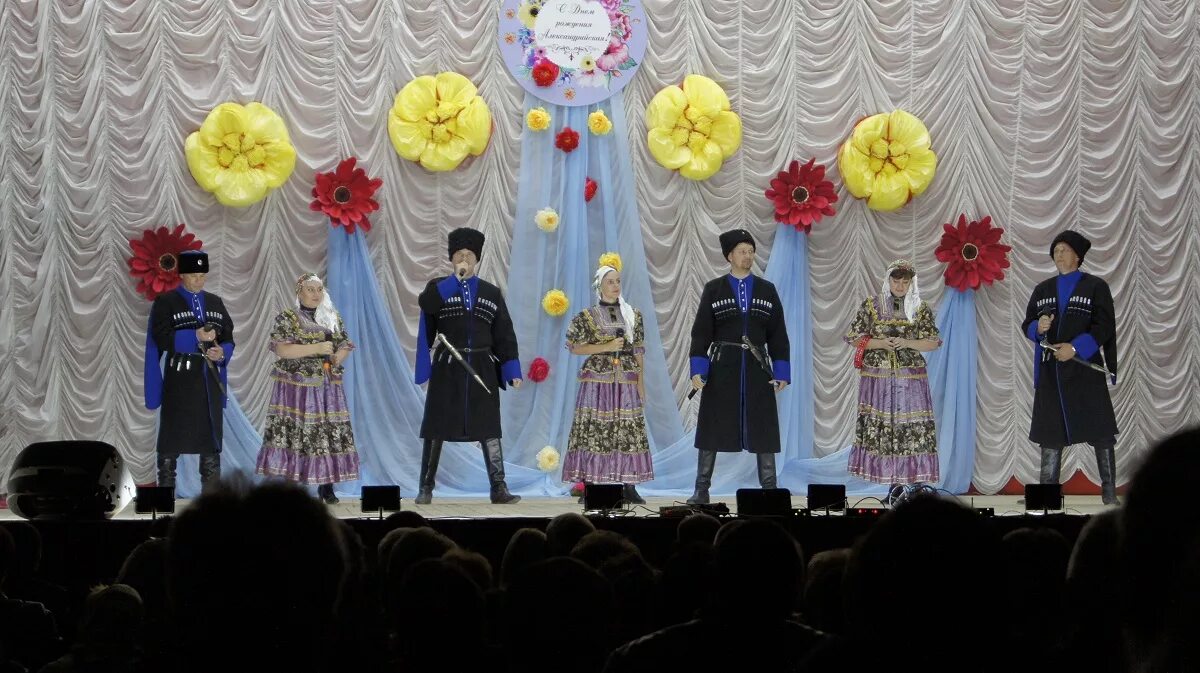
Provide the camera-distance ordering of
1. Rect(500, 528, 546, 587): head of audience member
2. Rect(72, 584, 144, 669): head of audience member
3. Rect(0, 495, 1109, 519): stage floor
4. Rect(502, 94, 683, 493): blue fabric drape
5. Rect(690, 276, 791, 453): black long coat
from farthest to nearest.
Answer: Rect(502, 94, 683, 493): blue fabric drape → Rect(690, 276, 791, 453): black long coat → Rect(0, 495, 1109, 519): stage floor → Rect(500, 528, 546, 587): head of audience member → Rect(72, 584, 144, 669): head of audience member

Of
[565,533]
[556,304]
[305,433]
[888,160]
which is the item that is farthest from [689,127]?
[565,533]

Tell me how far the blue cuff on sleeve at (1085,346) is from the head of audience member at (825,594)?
540 centimetres

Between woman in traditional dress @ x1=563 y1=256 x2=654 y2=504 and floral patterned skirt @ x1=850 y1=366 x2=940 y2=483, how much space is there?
135cm

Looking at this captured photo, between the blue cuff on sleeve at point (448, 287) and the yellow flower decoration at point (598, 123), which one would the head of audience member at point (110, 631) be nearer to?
the blue cuff on sleeve at point (448, 287)

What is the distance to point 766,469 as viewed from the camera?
776cm

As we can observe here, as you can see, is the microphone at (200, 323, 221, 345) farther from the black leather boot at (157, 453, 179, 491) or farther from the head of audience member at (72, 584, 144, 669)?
the head of audience member at (72, 584, 144, 669)

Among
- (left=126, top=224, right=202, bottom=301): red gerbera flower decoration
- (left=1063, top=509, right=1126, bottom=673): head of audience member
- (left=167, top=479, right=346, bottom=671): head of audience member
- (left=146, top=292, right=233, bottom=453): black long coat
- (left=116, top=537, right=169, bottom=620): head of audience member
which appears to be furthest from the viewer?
(left=126, top=224, right=202, bottom=301): red gerbera flower decoration

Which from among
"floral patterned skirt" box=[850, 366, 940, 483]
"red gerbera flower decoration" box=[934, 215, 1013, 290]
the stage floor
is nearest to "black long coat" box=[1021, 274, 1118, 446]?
the stage floor

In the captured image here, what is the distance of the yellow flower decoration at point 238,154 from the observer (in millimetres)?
8133

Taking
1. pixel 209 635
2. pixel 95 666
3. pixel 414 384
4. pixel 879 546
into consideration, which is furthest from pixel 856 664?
pixel 414 384

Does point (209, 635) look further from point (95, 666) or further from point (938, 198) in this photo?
point (938, 198)

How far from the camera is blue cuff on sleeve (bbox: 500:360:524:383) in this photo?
777 centimetres

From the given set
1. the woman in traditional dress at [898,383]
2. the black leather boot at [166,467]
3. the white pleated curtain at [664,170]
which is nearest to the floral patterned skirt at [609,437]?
the white pleated curtain at [664,170]

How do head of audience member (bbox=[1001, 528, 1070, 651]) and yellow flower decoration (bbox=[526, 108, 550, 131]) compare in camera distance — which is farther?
yellow flower decoration (bbox=[526, 108, 550, 131])
